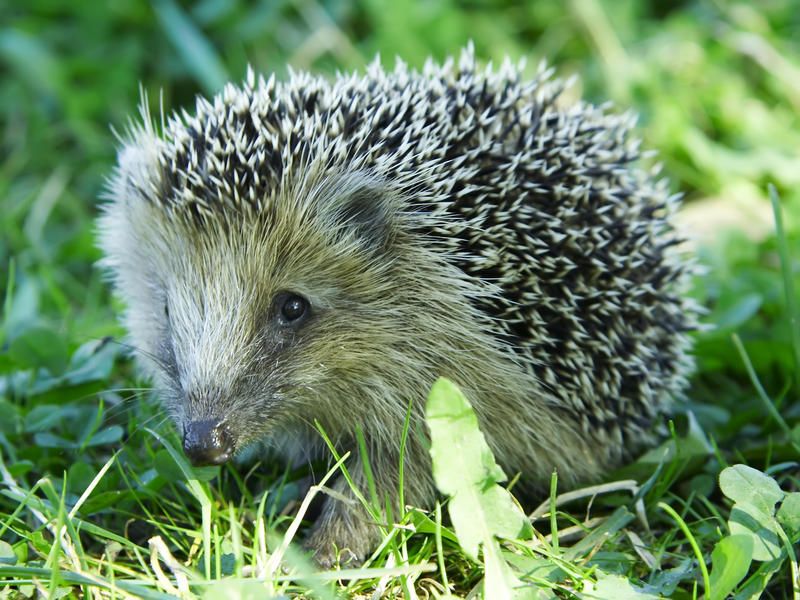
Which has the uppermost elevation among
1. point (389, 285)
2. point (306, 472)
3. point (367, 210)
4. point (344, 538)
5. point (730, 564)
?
point (367, 210)

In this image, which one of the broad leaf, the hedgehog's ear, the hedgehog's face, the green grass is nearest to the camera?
the broad leaf

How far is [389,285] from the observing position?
2.57 m

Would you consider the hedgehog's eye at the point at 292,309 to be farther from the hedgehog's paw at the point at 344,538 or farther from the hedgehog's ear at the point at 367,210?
the hedgehog's paw at the point at 344,538

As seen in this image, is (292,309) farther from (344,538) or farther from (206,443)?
(344,538)

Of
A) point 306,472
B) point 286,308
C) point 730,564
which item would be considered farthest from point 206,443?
point 730,564

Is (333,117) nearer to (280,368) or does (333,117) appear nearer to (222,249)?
(222,249)

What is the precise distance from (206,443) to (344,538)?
49 centimetres

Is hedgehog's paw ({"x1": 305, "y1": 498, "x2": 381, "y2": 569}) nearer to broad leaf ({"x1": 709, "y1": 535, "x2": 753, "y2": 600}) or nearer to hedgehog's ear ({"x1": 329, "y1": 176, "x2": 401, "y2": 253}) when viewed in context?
hedgehog's ear ({"x1": 329, "y1": 176, "x2": 401, "y2": 253})

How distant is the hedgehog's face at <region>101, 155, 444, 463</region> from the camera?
2383mm

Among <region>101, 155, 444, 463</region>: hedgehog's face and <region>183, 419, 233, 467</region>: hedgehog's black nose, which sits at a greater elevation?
<region>101, 155, 444, 463</region>: hedgehog's face

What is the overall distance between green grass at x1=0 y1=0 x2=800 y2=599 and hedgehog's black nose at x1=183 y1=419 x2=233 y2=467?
11cm

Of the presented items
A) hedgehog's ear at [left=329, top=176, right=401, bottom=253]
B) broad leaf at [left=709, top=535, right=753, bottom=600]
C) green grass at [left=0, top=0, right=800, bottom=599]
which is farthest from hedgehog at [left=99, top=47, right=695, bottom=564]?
broad leaf at [left=709, top=535, right=753, bottom=600]

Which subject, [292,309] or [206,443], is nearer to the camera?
[206,443]

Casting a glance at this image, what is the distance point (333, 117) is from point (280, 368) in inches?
29.0
